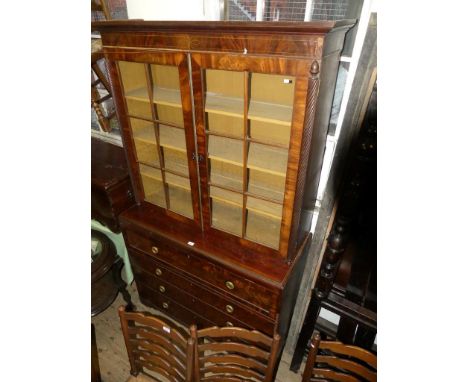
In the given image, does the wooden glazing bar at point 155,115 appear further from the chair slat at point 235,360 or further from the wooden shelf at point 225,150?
the chair slat at point 235,360

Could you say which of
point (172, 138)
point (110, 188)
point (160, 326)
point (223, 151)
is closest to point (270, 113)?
point (223, 151)

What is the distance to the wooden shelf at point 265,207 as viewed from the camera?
61.6 inches

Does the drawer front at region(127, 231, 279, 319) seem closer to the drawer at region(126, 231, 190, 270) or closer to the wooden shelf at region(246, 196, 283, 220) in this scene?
the drawer at region(126, 231, 190, 270)

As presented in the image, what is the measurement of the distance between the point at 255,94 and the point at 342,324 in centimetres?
153

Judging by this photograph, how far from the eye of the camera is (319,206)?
6.13 ft

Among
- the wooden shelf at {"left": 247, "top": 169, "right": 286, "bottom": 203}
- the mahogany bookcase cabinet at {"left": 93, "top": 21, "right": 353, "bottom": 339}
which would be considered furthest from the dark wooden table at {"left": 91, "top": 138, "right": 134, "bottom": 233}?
the wooden shelf at {"left": 247, "top": 169, "right": 286, "bottom": 203}

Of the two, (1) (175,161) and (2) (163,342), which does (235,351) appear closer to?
(2) (163,342)

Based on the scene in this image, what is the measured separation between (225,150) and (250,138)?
255mm

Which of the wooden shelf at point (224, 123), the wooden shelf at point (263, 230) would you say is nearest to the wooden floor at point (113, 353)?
the wooden shelf at point (263, 230)

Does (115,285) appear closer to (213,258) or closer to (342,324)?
(213,258)

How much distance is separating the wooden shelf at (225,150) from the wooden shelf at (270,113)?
26 cm

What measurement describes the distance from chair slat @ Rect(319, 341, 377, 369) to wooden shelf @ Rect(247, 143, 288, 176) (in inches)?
32.8

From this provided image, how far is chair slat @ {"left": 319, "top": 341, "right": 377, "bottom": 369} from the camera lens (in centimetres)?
123
